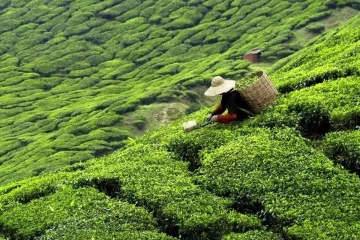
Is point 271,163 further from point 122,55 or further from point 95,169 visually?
point 122,55

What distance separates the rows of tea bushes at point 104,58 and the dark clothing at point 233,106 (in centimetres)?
1911

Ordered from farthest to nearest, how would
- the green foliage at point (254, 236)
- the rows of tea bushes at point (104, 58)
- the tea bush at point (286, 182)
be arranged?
1. the rows of tea bushes at point (104, 58)
2. the green foliage at point (254, 236)
3. the tea bush at point (286, 182)

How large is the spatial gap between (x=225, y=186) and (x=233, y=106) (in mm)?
2554

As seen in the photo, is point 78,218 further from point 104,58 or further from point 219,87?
point 104,58

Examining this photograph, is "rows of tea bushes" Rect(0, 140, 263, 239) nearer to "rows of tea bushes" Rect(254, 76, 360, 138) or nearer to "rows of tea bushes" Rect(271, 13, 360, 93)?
"rows of tea bushes" Rect(254, 76, 360, 138)

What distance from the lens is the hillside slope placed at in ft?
33.7

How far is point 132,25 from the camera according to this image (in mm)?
58750

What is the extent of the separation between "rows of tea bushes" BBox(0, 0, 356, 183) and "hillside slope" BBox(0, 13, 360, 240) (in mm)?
18469

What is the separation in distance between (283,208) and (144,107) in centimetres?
2804

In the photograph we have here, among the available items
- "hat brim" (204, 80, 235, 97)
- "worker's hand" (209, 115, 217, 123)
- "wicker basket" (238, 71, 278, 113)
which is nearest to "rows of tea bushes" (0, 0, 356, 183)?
"worker's hand" (209, 115, 217, 123)

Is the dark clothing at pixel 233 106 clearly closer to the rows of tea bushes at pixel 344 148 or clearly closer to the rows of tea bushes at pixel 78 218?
the rows of tea bushes at pixel 344 148

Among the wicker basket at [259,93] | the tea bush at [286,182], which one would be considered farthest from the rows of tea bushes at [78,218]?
the wicker basket at [259,93]

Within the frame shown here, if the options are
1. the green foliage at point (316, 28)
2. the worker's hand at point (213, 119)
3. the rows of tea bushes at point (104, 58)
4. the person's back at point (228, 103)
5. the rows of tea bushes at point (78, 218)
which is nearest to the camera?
the rows of tea bushes at point (78, 218)

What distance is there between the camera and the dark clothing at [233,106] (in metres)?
13.2
